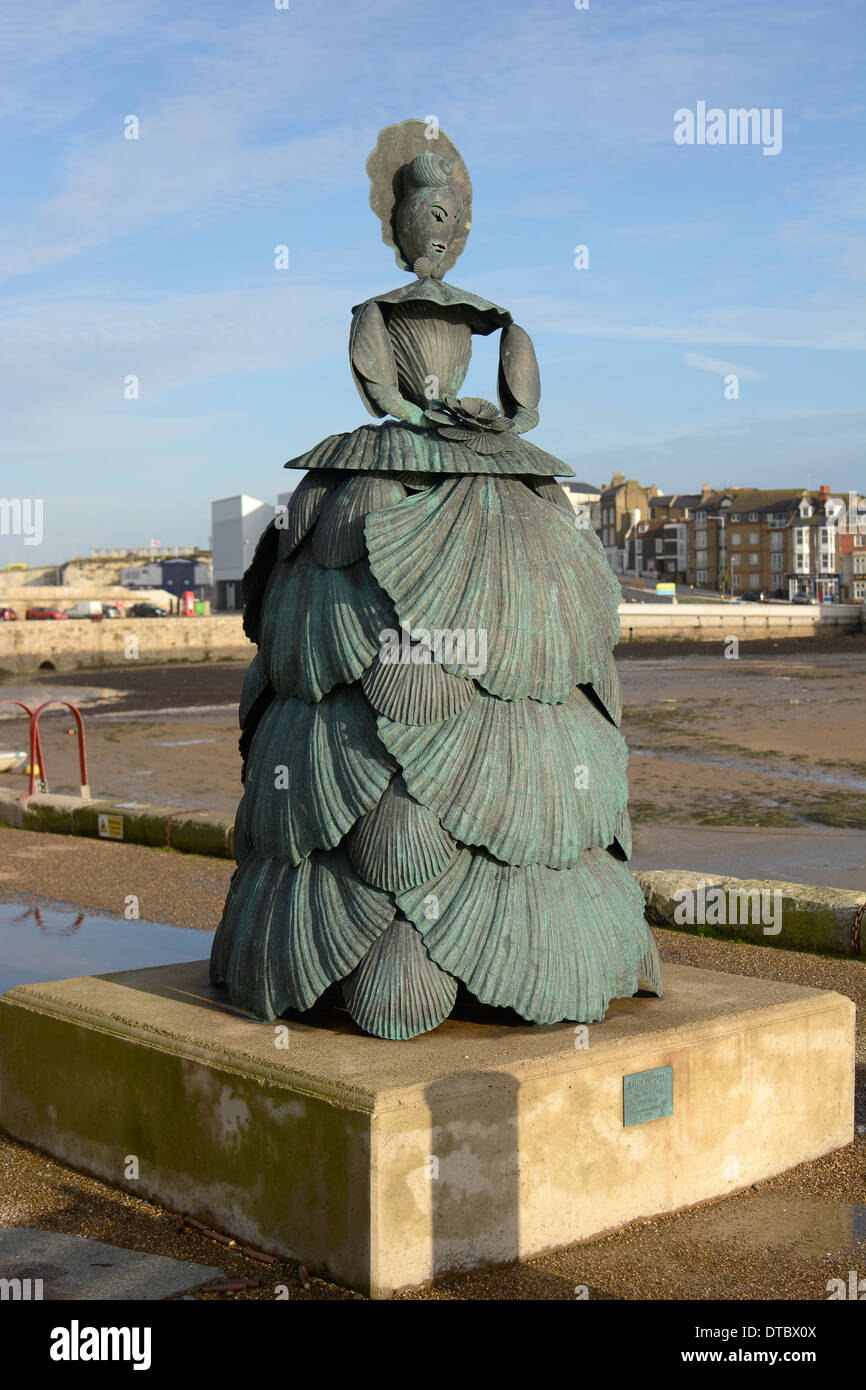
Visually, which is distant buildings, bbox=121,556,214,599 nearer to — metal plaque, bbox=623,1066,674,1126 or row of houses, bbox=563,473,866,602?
row of houses, bbox=563,473,866,602

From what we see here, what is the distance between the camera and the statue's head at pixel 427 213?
5477mm

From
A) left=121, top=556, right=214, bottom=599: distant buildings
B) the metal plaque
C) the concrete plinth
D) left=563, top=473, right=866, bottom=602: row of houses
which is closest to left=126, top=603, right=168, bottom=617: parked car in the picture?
left=121, top=556, right=214, bottom=599: distant buildings

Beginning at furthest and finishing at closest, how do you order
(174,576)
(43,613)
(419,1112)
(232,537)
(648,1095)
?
(174,576)
(232,537)
(43,613)
(648,1095)
(419,1112)

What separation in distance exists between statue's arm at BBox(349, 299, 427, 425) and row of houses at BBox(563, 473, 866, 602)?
114 metres

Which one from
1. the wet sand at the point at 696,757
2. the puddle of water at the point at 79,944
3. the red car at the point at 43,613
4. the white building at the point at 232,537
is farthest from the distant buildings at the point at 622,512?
the puddle of water at the point at 79,944

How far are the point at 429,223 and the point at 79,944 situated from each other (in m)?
5.61

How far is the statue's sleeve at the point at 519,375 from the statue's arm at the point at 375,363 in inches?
16.9

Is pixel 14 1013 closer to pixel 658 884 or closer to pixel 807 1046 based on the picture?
pixel 807 1046

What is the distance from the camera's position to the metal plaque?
184 inches

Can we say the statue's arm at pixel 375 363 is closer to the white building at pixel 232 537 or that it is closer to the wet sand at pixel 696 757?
the wet sand at pixel 696 757

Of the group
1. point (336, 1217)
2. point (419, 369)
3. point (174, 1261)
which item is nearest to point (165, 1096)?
point (174, 1261)

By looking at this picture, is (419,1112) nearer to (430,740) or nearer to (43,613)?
(430,740)

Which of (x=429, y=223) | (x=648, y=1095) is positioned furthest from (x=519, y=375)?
(x=648, y=1095)

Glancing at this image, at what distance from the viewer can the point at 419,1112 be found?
13.7 ft
